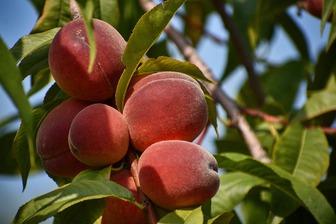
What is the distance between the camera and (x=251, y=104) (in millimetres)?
2316

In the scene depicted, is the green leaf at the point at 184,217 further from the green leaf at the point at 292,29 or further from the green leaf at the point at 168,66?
the green leaf at the point at 292,29

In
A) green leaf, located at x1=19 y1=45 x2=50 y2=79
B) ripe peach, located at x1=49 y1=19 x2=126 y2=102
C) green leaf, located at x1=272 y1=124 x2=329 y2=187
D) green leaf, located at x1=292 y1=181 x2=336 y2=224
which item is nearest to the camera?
ripe peach, located at x1=49 y1=19 x2=126 y2=102

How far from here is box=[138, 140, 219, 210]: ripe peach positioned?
2.82 feet

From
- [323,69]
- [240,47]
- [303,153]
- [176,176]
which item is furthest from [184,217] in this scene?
[240,47]

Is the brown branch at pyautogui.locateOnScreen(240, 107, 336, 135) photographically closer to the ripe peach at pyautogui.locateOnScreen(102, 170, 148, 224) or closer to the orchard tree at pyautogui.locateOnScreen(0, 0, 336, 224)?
the orchard tree at pyautogui.locateOnScreen(0, 0, 336, 224)

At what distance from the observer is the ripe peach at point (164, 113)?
0.91 metres

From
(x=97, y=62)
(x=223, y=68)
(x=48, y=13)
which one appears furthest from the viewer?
(x=223, y=68)

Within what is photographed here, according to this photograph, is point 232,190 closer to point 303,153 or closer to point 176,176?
point 303,153

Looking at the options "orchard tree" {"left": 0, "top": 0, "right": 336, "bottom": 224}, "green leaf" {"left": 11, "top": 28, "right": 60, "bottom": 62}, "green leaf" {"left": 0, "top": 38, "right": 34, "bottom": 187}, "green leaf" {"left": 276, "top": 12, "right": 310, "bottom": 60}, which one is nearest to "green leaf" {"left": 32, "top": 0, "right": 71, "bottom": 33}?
"orchard tree" {"left": 0, "top": 0, "right": 336, "bottom": 224}

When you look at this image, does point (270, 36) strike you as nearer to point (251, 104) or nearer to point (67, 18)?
point (251, 104)

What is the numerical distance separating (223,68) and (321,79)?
1.82ft

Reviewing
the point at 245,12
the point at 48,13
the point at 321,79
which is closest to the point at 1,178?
the point at 48,13

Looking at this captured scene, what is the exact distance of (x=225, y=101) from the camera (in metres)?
1.67

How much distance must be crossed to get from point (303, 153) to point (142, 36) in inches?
25.8
